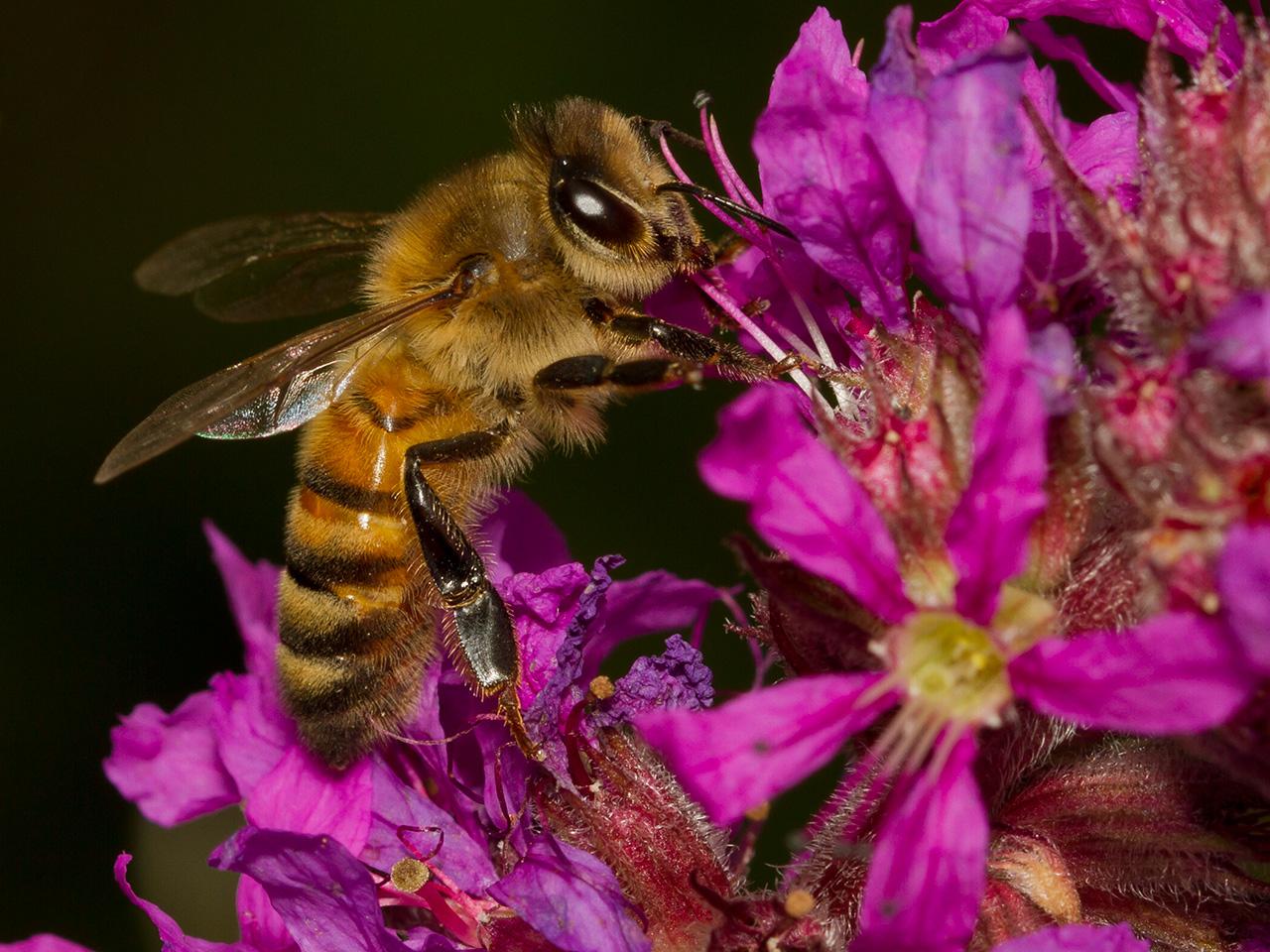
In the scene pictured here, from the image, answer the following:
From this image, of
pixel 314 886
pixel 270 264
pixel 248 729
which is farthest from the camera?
pixel 270 264

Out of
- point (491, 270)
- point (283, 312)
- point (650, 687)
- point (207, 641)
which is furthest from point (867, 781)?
point (207, 641)

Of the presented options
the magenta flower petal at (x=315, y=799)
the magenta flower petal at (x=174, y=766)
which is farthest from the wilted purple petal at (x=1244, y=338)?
the magenta flower petal at (x=174, y=766)

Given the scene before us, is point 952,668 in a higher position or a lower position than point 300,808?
higher

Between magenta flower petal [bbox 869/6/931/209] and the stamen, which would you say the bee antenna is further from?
magenta flower petal [bbox 869/6/931/209]

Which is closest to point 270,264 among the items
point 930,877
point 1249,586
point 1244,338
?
point 930,877

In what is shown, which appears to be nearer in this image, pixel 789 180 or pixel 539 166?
pixel 789 180

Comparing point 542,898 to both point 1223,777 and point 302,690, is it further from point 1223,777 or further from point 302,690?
point 1223,777

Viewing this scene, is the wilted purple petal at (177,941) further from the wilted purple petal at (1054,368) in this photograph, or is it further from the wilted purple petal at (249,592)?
the wilted purple petal at (1054,368)

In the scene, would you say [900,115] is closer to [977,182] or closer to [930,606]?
[977,182]
